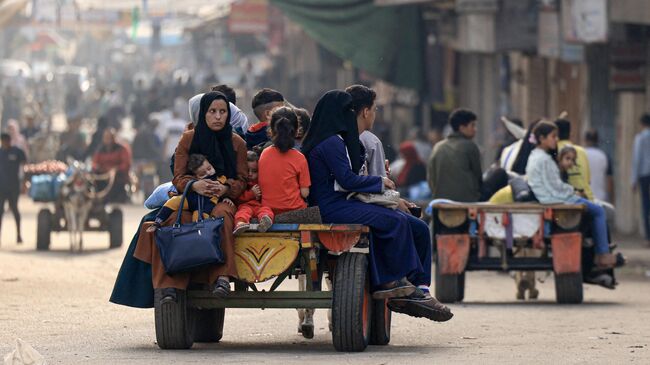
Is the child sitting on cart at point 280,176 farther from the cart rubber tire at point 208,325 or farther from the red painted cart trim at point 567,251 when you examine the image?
the red painted cart trim at point 567,251

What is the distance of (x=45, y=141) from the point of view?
1449 inches

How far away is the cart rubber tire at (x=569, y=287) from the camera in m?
15.9

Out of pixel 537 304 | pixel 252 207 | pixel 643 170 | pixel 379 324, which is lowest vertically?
pixel 537 304

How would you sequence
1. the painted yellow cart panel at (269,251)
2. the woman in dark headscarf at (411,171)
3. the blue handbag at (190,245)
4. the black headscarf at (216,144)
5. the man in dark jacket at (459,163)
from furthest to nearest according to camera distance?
the woman in dark headscarf at (411,171) → the man in dark jacket at (459,163) → the black headscarf at (216,144) → the painted yellow cart panel at (269,251) → the blue handbag at (190,245)

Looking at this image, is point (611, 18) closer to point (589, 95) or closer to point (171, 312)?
point (589, 95)

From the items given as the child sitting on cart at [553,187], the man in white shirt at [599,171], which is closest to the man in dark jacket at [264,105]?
A: the child sitting on cart at [553,187]

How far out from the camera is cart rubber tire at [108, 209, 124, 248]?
77.9ft

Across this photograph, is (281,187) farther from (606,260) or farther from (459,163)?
(459,163)

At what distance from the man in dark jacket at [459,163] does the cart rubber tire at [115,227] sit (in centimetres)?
741

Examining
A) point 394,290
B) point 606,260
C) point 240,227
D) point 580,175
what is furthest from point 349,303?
point 580,175

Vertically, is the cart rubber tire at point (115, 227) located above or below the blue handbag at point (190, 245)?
below

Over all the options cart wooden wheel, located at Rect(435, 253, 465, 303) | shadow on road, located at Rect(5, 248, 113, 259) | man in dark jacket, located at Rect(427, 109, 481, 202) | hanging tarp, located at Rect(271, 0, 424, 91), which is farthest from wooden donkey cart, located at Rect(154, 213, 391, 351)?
hanging tarp, located at Rect(271, 0, 424, 91)

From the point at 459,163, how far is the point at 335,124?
5479mm

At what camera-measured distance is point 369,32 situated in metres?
30.5
